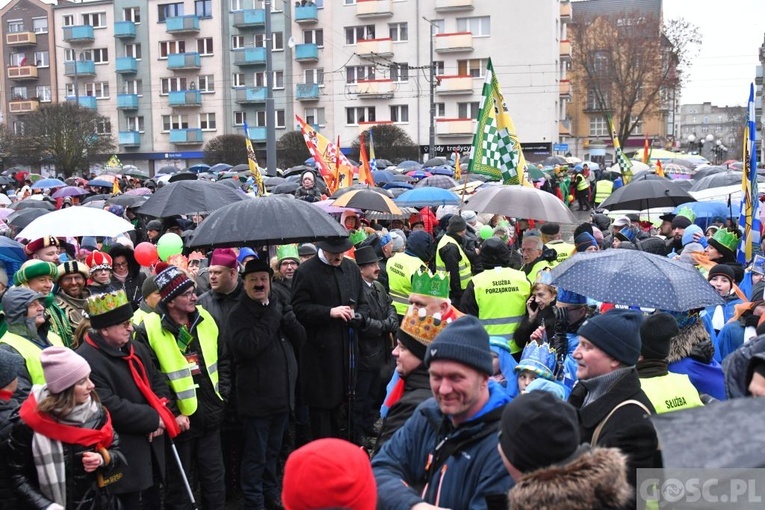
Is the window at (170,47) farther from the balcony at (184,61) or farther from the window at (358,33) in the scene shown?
the window at (358,33)

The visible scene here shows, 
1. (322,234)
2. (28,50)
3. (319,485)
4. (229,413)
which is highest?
(28,50)

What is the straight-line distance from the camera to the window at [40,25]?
64.7 meters

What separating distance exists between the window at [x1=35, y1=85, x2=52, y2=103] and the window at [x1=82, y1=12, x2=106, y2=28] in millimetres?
6701

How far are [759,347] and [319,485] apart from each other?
2385 millimetres

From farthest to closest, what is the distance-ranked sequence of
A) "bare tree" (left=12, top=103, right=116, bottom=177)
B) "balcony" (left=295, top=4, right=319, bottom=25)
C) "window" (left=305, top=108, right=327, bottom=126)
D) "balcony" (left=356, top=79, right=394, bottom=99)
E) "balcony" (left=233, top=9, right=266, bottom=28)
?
"window" (left=305, top=108, right=327, bottom=126)
"balcony" (left=233, top=9, right=266, bottom=28)
"balcony" (left=295, top=4, right=319, bottom=25)
"balcony" (left=356, top=79, right=394, bottom=99)
"bare tree" (left=12, top=103, right=116, bottom=177)

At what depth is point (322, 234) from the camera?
5719 millimetres

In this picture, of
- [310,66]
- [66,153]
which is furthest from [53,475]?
[310,66]

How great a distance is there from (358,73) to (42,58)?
90.7 feet

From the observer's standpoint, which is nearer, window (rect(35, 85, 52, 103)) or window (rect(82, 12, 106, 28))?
window (rect(82, 12, 106, 28))

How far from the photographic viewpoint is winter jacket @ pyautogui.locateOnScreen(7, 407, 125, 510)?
416 cm

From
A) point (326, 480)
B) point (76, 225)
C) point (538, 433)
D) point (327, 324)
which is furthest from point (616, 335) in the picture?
point (76, 225)

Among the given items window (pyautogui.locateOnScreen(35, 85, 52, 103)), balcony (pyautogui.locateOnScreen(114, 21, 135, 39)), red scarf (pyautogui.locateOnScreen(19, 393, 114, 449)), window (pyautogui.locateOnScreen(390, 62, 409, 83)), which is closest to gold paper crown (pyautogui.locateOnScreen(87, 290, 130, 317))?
red scarf (pyautogui.locateOnScreen(19, 393, 114, 449))

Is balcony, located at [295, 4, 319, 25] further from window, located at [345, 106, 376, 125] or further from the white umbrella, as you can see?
the white umbrella

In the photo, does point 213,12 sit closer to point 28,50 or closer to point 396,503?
point 28,50
